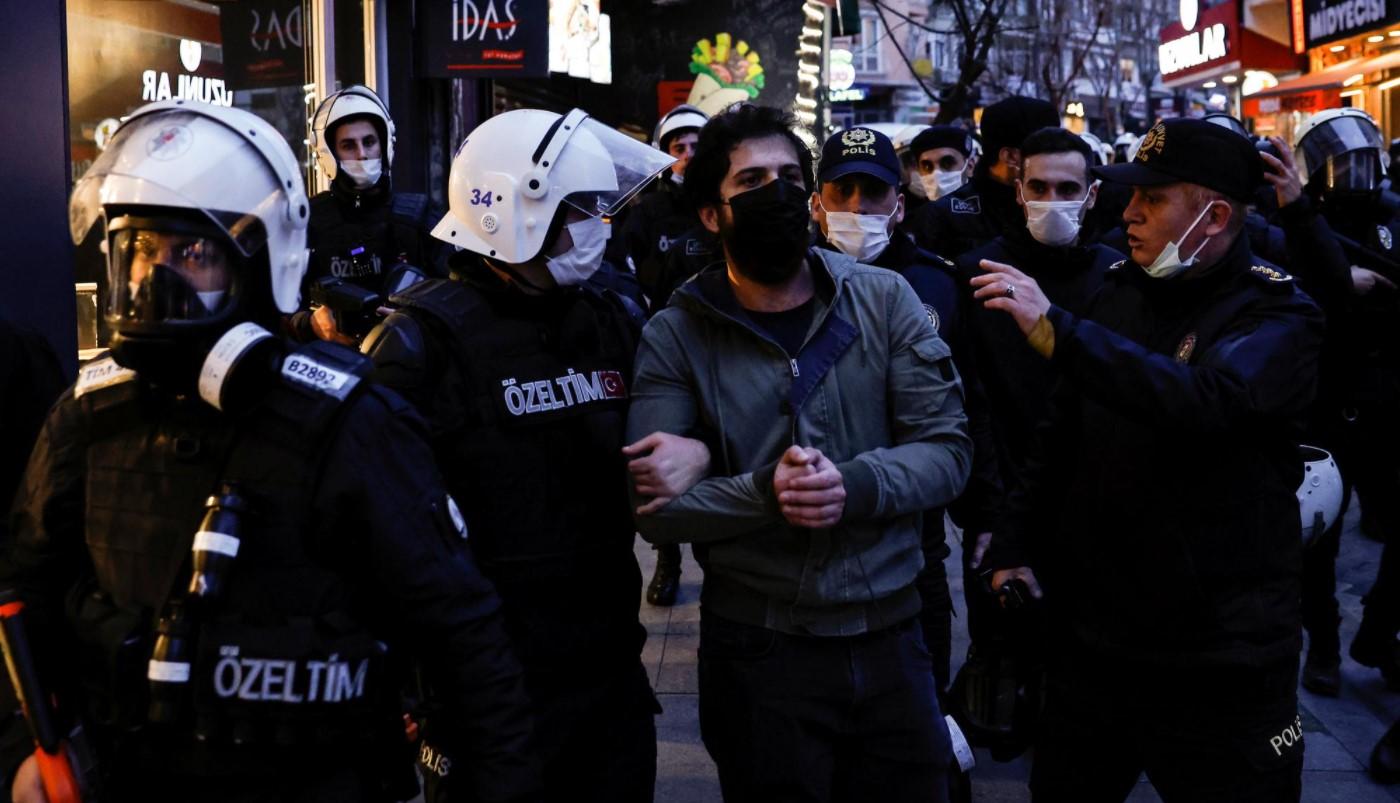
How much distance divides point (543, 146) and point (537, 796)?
144cm

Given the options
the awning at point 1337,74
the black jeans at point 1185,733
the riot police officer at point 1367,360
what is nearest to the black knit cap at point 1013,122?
the riot police officer at point 1367,360

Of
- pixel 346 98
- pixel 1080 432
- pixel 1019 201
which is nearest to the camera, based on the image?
pixel 1080 432

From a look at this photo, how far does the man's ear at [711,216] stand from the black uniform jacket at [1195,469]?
78 centimetres

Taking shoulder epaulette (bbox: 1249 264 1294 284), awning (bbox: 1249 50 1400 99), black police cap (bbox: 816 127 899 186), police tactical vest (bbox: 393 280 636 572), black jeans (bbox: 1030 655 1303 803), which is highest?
awning (bbox: 1249 50 1400 99)

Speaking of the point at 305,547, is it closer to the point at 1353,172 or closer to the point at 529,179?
the point at 529,179

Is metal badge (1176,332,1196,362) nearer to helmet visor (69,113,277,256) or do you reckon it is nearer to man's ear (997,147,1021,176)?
helmet visor (69,113,277,256)

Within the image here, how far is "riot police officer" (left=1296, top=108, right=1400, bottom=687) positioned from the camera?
602 centimetres

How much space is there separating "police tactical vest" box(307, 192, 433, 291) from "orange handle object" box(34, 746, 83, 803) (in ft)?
12.5

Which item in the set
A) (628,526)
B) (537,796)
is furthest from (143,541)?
(628,526)

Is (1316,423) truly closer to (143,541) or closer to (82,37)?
(143,541)

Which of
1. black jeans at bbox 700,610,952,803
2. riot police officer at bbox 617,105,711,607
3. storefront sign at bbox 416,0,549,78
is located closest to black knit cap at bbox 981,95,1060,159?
riot police officer at bbox 617,105,711,607

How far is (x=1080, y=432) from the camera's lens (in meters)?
3.67

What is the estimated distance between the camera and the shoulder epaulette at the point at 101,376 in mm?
2529

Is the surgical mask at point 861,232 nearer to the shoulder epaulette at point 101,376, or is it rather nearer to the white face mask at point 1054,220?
the white face mask at point 1054,220
